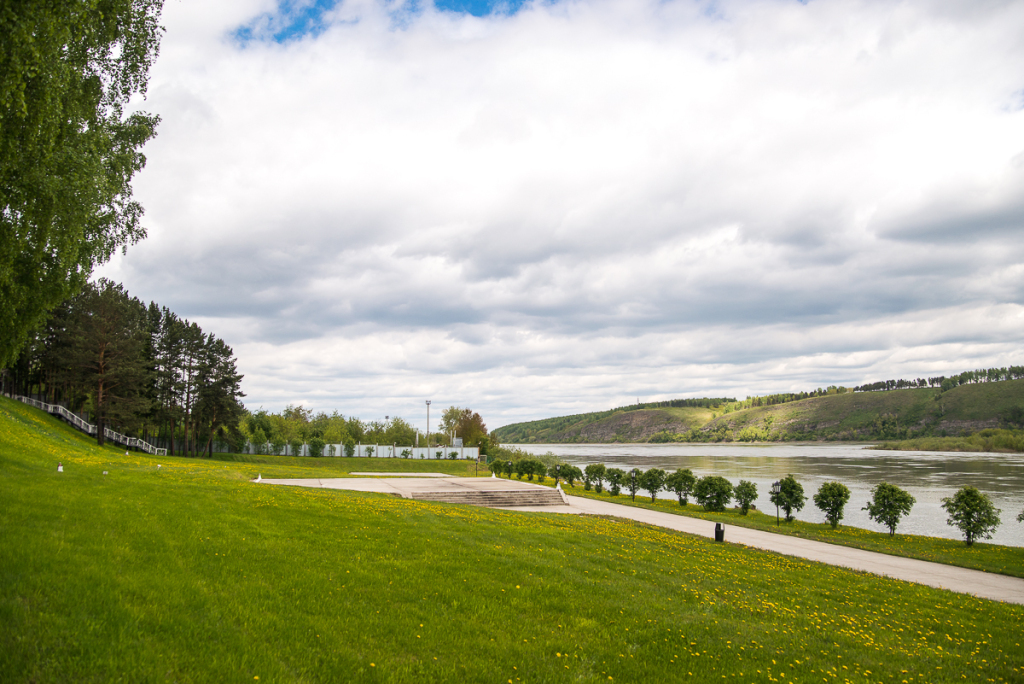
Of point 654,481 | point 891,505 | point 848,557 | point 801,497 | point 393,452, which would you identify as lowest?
point 393,452

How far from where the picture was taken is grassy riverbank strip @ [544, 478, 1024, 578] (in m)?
15.2

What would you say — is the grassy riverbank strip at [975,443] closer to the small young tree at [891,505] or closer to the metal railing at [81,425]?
the small young tree at [891,505]

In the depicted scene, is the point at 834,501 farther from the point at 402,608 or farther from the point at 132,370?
the point at 132,370

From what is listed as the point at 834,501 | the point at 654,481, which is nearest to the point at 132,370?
the point at 654,481

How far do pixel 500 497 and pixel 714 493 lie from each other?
11375 millimetres

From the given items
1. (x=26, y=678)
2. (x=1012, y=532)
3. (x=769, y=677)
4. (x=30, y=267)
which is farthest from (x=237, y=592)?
(x=1012, y=532)

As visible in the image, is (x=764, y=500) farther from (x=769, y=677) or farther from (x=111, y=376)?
(x=111, y=376)

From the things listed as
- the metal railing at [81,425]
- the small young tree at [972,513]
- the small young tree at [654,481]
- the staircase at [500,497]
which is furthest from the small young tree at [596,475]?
the metal railing at [81,425]

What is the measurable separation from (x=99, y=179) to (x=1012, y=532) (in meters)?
35.6

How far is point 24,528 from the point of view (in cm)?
680

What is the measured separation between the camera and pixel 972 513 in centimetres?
1805

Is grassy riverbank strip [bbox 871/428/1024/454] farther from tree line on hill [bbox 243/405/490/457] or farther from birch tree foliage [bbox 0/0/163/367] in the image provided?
birch tree foliage [bbox 0/0/163/367]

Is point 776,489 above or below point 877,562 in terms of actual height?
above

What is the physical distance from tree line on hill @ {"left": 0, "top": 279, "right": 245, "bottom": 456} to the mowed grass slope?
31.8 m
